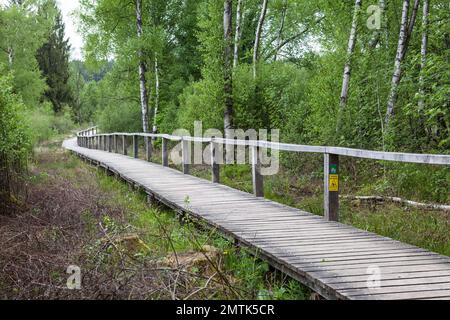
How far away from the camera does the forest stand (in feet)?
28.8

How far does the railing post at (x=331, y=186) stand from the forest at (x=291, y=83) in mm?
658

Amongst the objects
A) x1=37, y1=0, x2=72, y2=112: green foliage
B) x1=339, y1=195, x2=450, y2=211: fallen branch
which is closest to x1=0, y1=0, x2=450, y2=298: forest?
x1=339, y1=195, x2=450, y2=211: fallen branch

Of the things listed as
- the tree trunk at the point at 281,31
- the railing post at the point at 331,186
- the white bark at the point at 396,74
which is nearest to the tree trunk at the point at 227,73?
the white bark at the point at 396,74

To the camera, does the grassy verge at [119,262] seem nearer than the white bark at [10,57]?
Yes

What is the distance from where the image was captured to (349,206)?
8.84m

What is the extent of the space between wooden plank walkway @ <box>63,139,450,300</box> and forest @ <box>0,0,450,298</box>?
1.65ft

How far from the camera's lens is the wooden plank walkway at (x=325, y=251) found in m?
3.83

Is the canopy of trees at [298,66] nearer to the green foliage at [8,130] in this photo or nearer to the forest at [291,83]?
the forest at [291,83]

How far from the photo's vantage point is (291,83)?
14.9 m

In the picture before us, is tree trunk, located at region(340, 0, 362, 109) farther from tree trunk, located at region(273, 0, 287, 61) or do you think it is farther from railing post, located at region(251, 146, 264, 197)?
tree trunk, located at region(273, 0, 287, 61)

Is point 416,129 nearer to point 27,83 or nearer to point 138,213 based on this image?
point 138,213

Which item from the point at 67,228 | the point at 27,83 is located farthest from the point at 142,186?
the point at 27,83

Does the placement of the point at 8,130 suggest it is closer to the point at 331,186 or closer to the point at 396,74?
the point at 331,186
